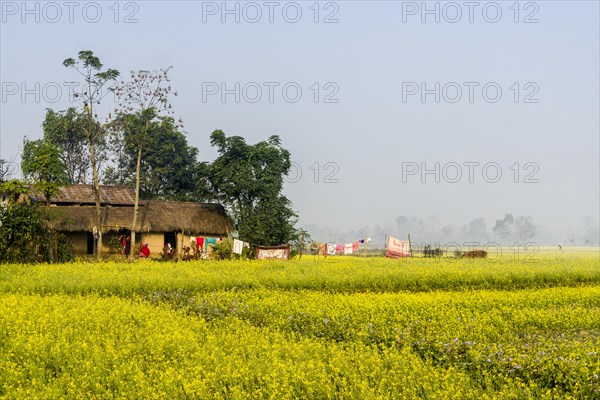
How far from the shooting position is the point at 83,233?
1490 inches

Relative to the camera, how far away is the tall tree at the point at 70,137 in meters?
52.7

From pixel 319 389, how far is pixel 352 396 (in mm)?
559

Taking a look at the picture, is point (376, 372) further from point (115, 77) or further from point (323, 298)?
point (115, 77)

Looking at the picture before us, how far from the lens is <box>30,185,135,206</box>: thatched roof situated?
3941cm

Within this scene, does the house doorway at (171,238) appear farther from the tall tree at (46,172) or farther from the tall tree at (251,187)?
the tall tree at (46,172)

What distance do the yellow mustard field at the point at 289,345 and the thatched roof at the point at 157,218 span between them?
59.2 ft

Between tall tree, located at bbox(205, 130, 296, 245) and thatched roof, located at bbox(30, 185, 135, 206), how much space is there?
16.8 feet

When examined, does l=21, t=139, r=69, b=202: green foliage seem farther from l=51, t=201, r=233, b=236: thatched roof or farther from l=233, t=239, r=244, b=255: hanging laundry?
l=233, t=239, r=244, b=255: hanging laundry

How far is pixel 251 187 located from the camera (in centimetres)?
4109

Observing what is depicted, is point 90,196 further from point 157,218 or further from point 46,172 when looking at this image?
point 46,172

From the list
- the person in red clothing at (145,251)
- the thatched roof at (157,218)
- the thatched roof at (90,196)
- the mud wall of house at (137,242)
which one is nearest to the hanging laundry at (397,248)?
the thatched roof at (157,218)

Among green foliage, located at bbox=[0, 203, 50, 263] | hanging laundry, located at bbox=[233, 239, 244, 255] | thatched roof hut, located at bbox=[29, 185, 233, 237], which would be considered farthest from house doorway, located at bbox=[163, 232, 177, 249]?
green foliage, located at bbox=[0, 203, 50, 263]

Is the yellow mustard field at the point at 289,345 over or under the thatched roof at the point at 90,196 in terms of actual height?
under

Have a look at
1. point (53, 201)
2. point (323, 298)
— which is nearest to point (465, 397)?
point (323, 298)
